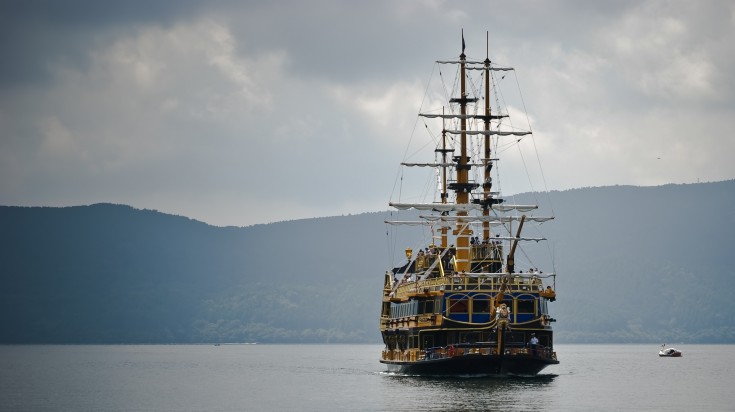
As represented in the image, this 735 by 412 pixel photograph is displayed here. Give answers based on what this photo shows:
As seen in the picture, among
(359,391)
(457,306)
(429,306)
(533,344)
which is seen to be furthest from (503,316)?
(359,391)

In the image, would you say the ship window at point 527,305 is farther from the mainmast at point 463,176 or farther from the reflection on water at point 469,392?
the mainmast at point 463,176

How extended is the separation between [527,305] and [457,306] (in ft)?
15.5

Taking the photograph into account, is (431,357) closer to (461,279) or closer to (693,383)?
(461,279)

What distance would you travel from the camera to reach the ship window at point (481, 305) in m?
92.6

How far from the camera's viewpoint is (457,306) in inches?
3659

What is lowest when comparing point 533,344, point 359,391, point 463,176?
point 359,391

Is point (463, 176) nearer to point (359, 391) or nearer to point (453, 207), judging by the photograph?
point (453, 207)

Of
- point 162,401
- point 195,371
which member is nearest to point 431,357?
point 162,401

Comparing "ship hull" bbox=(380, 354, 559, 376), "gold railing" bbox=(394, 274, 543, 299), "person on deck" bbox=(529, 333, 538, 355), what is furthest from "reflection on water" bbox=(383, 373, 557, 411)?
"gold railing" bbox=(394, 274, 543, 299)

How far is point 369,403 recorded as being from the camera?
3268 inches

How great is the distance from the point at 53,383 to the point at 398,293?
29724mm

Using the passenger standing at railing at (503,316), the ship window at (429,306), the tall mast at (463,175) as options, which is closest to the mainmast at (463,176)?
the tall mast at (463,175)

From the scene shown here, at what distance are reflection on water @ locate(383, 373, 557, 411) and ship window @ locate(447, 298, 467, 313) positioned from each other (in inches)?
189

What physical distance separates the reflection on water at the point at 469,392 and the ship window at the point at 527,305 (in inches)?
187
